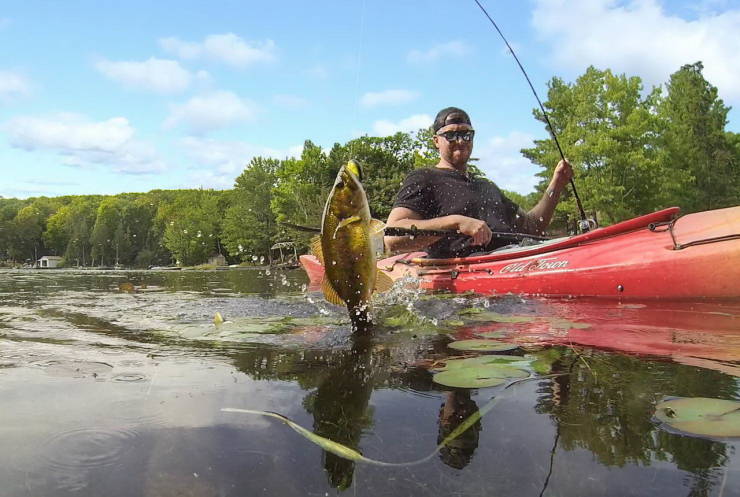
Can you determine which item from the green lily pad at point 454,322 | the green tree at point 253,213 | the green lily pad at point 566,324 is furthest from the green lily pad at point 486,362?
the green tree at point 253,213

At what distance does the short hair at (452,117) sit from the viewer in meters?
6.55

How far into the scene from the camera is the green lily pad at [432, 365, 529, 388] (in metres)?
2.21

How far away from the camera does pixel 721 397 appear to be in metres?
1.91

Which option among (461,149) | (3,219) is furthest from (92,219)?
(461,149)

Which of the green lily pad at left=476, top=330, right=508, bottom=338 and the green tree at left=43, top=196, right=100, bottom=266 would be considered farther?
the green tree at left=43, top=196, right=100, bottom=266

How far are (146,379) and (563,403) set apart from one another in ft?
6.36

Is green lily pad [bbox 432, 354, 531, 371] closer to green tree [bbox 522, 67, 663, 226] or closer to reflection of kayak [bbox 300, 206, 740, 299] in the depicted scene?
reflection of kayak [bbox 300, 206, 740, 299]

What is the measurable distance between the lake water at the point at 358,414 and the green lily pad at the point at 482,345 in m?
0.09

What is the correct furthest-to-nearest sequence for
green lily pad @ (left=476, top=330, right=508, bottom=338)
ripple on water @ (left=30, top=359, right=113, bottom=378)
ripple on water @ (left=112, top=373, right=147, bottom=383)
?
green lily pad @ (left=476, top=330, right=508, bottom=338) → ripple on water @ (left=30, top=359, right=113, bottom=378) → ripple on water @ (left=112, top=373, right=147, bottom=383)

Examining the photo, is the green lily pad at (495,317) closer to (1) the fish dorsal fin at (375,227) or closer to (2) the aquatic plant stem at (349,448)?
(1) the fish dorsal fin at (375,227)

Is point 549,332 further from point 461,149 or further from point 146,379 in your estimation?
point 461,149

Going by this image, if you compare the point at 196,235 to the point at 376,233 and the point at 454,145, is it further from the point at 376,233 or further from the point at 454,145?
the point at 376,233

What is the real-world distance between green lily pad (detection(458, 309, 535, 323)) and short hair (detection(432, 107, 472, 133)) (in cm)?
281

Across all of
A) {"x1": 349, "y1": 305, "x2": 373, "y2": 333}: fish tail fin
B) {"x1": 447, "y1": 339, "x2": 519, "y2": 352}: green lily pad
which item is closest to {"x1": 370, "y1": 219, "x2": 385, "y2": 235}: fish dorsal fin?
{"x1": 349, "y1": 305, "x2": 373, "y2": 333}: fish tail fin
